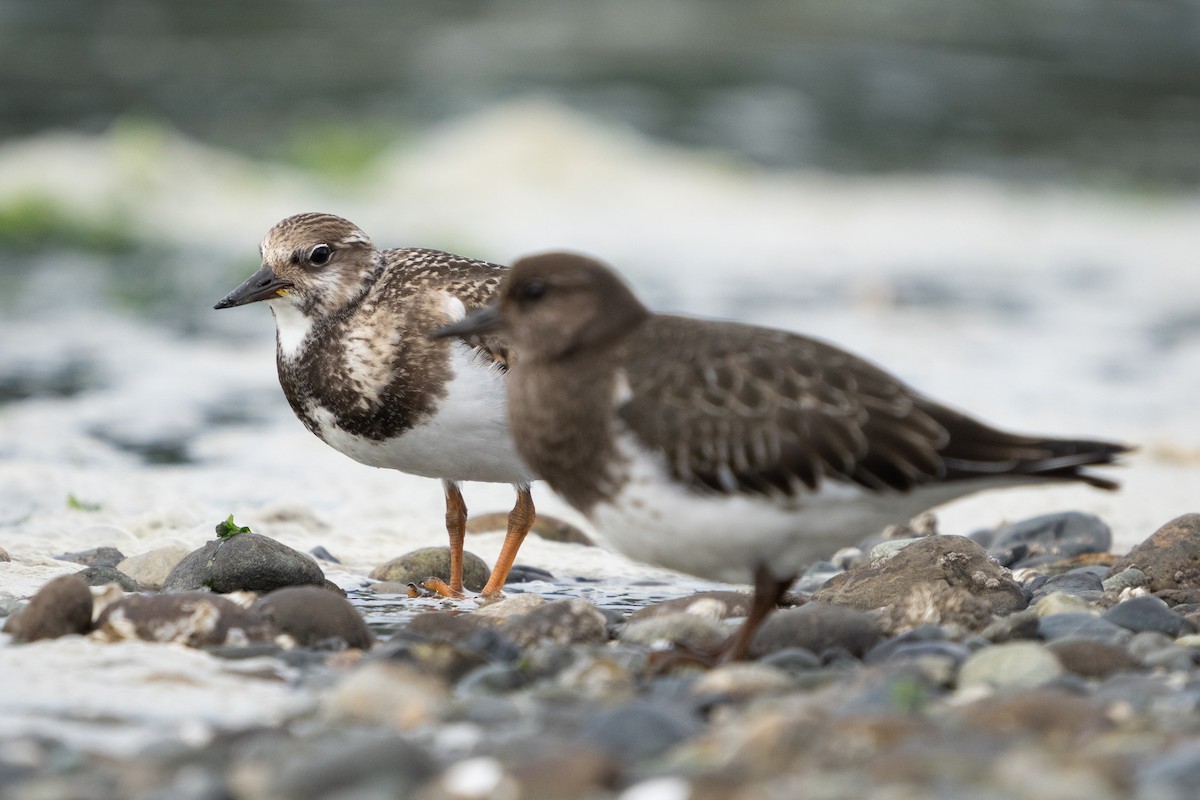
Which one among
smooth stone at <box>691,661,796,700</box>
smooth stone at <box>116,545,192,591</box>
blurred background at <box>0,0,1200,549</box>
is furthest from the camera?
blurred background at <box>0,0,1200,549</box>

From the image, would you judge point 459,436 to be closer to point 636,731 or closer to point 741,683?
point 741,683

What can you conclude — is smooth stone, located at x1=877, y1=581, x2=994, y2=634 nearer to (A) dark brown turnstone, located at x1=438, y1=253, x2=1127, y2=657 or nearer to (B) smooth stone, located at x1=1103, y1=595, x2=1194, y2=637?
(B) smooth stone, located at x1=1103, y1=595, x2=1194, y2=637

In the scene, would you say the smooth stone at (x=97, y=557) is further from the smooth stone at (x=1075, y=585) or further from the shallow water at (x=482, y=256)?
the smooth stone at (x=1075, y=585)

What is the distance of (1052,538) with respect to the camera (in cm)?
656

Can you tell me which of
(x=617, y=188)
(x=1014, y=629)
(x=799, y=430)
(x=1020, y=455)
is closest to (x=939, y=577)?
(x=1014, y=629)

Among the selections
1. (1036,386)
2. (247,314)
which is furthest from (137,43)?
(1036,386)

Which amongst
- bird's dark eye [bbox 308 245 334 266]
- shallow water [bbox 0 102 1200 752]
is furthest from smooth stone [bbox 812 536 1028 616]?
bird's dark eye [bbox 308 245 334 266]

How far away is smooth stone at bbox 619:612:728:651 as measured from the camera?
15.8 ft

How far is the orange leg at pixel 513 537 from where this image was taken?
5.93 metres

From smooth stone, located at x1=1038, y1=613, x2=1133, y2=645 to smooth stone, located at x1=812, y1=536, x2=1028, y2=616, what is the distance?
36cm

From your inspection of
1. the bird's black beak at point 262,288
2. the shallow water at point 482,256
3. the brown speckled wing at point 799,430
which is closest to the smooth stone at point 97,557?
the shallow water at point 482,256

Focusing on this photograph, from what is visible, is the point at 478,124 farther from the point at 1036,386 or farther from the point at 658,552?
the point at 658,552

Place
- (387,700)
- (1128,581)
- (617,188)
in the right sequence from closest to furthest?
(387,700) → (1128,581) → (617,188)

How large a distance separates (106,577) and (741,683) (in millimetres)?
2584
